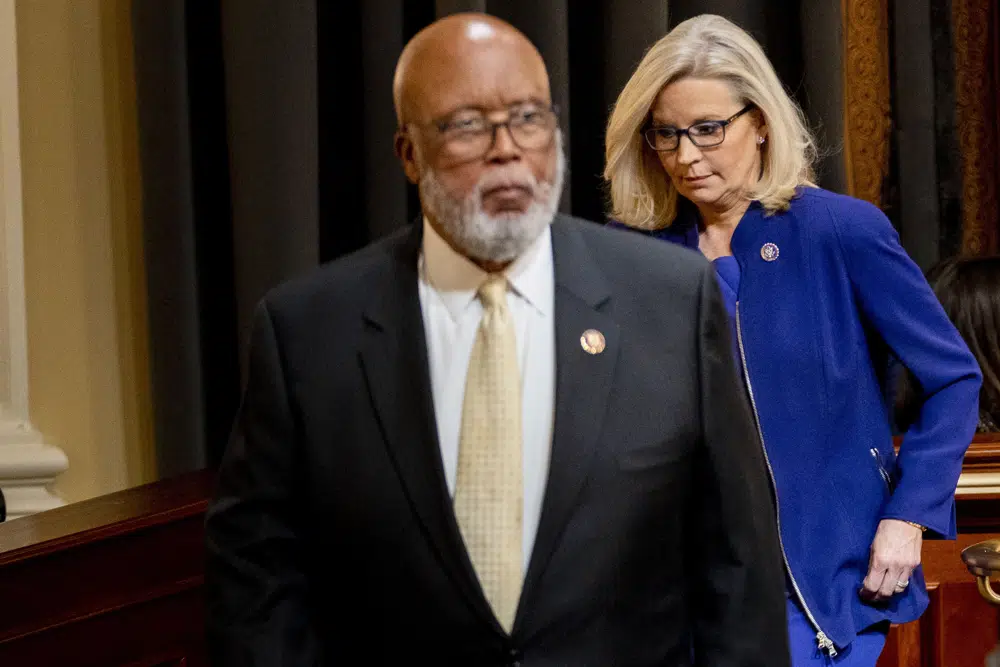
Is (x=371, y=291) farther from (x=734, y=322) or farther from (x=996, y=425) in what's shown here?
(x=996, y=425)

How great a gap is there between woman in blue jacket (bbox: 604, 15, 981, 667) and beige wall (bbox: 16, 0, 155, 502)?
1245 mm

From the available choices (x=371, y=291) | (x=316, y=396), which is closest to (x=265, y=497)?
(x=316, y=396)

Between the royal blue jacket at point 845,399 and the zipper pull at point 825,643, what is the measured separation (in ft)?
0.04

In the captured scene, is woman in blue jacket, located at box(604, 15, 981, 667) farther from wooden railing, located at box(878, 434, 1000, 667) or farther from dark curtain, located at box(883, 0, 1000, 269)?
dark curtain, located at box(883, 0, 1000, 269)

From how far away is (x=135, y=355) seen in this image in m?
2.78

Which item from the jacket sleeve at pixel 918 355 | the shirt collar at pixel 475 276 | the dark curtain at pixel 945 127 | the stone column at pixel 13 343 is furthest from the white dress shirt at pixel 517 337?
the dark curtain at pixel 945 127

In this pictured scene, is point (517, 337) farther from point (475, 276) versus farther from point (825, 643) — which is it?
point (825, 643)

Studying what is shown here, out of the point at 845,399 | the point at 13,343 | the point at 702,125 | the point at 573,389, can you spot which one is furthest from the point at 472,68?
the point at 13,343

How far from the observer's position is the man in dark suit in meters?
1.27

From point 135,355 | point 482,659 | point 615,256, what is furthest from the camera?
point 135,355

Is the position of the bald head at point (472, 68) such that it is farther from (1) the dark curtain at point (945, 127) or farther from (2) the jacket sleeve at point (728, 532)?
(1) the dark curtain at point (945, 127)

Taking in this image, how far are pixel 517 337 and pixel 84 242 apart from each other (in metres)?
1.62

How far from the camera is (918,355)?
185 cm

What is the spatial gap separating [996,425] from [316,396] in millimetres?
1672
